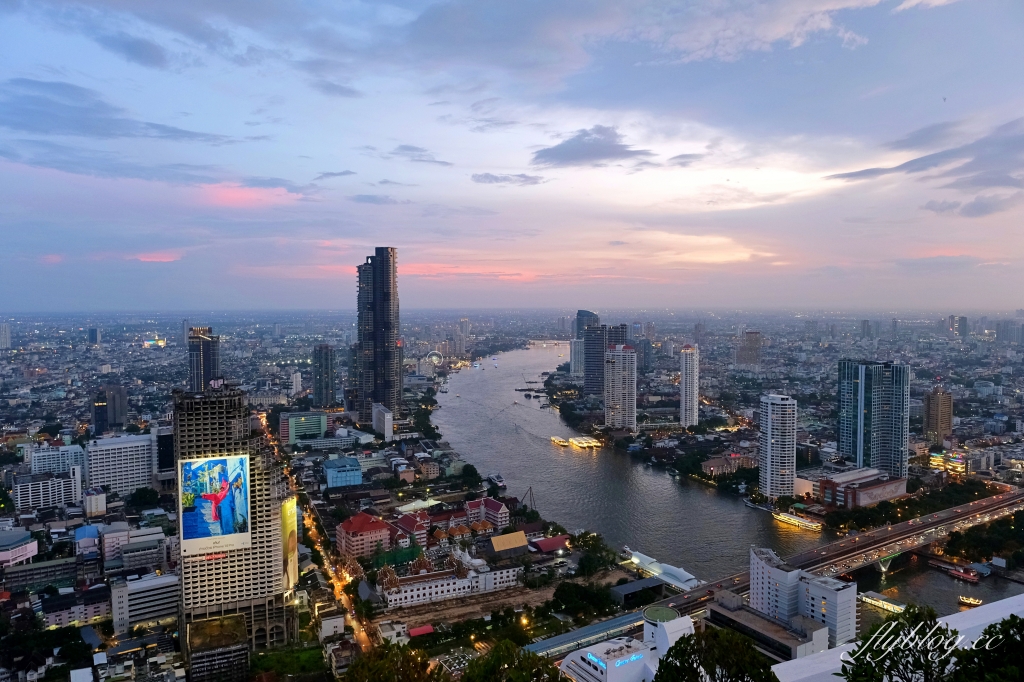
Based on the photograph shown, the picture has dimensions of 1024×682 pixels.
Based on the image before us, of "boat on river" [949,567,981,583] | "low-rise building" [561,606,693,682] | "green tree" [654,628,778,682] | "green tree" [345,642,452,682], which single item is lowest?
"boat on river" [949,567,981,583]

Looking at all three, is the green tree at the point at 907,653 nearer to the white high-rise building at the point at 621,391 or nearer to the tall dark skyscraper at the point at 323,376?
the white high-rise building at the point at 621,391

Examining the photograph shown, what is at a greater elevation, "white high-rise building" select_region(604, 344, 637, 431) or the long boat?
"white high-rise building" select_region(604, 344, 637, 431)

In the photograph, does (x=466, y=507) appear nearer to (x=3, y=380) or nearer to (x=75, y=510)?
(x=75, y=510)

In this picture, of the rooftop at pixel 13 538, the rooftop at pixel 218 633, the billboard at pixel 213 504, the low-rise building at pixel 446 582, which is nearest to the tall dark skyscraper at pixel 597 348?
the low-rise building at pixel 446 582

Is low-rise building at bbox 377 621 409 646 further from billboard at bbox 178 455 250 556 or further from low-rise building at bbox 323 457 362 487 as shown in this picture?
low-rise building at bbox 323 457 362 487

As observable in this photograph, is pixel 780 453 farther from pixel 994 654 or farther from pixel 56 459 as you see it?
pixel 56 459

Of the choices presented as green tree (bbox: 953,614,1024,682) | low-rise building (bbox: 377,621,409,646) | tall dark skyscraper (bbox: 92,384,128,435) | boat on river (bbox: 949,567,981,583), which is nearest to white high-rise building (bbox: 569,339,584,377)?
tall dark skyscraper (bbox: 92,384,128,435)
